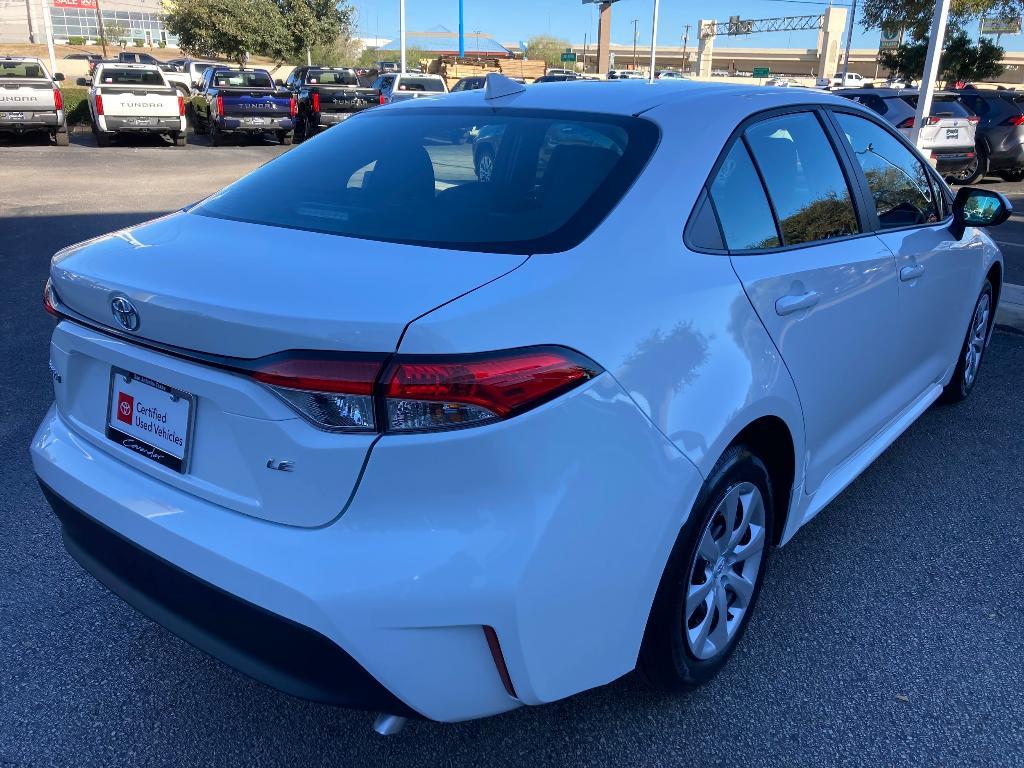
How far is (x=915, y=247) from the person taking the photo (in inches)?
134

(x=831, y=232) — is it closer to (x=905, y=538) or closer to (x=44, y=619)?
(x=905, y=538)

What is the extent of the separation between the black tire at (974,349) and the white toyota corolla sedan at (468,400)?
2.22 meters

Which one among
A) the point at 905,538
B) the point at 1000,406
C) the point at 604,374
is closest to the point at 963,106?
the point at 1000,406

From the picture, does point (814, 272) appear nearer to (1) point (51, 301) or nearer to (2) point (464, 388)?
(2) point (464, 388)

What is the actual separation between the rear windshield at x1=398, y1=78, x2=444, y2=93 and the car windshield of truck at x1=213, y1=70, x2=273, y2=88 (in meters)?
3.39

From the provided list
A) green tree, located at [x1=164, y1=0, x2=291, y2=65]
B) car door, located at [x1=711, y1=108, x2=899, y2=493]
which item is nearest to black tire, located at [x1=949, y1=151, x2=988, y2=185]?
car door, located at [x1=711, y1=108, x2=899, y2=493]

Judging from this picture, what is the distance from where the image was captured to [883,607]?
9.75 feet

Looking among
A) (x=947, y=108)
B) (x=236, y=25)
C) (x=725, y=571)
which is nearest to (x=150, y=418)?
(x=725, y=571)

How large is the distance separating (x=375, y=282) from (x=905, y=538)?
2.58 metres

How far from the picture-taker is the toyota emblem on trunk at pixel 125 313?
76.5 inches

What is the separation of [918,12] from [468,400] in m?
35.4

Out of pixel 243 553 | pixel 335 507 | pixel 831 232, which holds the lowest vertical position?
pixel 243 553

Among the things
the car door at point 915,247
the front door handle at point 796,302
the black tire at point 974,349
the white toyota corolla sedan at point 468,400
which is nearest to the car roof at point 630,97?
the white toyota corolla sedan at point 468,400

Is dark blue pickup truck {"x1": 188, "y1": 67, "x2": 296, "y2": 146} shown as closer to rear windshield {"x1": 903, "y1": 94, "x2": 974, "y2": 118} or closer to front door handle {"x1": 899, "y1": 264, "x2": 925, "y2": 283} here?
rear windshield {"x1": 903, "y1": 94, "x2": 974, "y2": 118}
